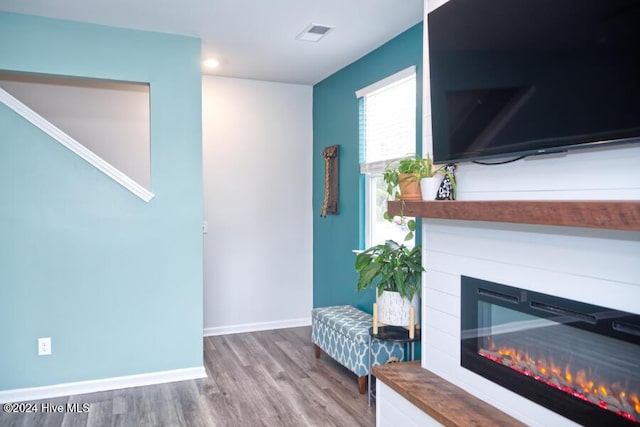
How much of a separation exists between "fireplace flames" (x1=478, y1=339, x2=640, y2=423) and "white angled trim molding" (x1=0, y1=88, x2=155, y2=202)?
8.30 ft

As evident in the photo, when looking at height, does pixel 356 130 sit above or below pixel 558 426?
above

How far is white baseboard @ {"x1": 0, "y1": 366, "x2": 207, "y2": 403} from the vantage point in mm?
3117

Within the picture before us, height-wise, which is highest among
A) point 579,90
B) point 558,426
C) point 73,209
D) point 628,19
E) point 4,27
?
point 4,27

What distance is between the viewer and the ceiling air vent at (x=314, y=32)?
3.30 meters

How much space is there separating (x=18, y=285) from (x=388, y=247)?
243 cm

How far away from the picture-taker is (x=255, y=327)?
4789 millimetres

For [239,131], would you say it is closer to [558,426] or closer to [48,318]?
[48,318]

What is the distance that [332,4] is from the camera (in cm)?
294

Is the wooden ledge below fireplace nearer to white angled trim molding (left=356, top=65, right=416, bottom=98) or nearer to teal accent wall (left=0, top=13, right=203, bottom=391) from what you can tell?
teal accent wall (left=0, top=13, right=203, bottom=391)

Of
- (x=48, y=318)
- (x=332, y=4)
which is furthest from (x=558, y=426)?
(x=48, y=318)

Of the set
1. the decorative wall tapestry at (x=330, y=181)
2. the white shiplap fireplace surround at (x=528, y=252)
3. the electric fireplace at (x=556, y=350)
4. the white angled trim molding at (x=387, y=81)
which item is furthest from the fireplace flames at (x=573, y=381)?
the decorative wall tapestry at (x=330, y=181)

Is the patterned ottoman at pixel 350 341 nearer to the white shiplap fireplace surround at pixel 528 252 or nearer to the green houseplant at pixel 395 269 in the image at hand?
the green houseplant at pixel 395 269

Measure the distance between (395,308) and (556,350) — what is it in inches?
48.3

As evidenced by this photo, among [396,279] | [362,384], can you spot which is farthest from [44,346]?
[396,279]
